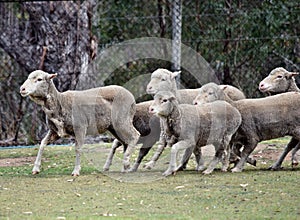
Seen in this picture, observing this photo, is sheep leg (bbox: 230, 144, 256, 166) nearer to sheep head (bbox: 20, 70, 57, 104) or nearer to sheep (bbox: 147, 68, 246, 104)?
sheep (bbox: 147, 68, 246, 104)

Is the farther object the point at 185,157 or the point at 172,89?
the point at 172,89

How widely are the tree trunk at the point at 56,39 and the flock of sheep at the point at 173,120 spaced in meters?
4.66

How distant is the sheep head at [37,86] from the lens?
940 centimetres

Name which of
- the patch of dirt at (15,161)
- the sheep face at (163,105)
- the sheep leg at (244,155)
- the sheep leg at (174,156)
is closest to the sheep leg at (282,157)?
the sheep leg at (244,155)

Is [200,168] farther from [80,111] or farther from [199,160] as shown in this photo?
[80,111]

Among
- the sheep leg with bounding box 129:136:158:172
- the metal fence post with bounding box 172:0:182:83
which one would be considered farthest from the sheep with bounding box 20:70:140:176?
the metal fence post with bounding box 172:0:182:83

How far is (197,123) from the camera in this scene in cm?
946

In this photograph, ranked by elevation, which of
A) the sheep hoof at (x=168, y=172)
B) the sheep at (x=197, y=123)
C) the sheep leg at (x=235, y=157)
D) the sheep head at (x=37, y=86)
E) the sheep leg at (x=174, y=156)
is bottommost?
the sheep leg at (x=235, y=157)

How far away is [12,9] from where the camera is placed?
15.4 meters

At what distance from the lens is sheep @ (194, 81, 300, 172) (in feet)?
31.7

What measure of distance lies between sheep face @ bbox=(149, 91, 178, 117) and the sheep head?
1.25 meters

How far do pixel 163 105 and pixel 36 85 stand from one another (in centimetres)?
151

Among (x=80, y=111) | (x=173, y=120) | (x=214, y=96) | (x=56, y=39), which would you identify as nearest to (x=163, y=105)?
(x=173, y=120)

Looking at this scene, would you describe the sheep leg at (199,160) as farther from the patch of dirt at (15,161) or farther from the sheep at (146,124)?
the patch of dirt at (15,161)
